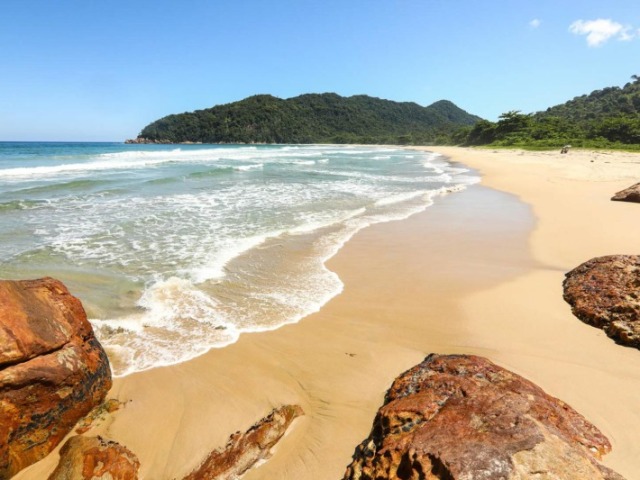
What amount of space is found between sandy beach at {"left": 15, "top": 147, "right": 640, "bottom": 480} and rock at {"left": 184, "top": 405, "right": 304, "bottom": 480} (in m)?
0.08

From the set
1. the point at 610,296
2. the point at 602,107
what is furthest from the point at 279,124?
the point at 610,296

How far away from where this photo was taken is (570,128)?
177ft

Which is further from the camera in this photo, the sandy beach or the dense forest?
the dense forest

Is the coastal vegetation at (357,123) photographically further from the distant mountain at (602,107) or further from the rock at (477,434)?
the rock at (477,434)

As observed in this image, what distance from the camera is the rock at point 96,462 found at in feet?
7.95

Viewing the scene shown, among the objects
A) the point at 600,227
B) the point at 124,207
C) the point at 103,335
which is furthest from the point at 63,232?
the point at 600,227

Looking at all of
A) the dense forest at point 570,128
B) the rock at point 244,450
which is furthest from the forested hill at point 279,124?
the rock at point 244,450

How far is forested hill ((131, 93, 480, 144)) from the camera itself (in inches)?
5423

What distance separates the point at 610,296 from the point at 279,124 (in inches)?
5750

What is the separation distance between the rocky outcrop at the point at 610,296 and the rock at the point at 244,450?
11.8 feet

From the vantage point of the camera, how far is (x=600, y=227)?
839 centimetres

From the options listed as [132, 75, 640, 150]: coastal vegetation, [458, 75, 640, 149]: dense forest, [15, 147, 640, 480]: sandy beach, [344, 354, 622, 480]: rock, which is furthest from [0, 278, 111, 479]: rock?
[132, 75, 640, 150]: coastal vegetation

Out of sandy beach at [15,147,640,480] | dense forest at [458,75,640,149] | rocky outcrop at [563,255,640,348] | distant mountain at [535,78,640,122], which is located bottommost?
sandy beach at [15,147,640,480]

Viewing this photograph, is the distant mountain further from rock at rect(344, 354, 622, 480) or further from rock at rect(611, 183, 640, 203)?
rock at rect(344, 354, 622, 480)
